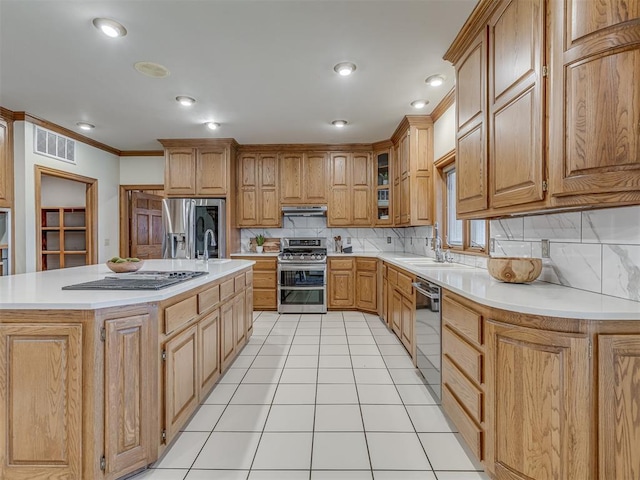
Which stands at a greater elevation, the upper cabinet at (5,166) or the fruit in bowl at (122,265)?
the upper cabinet at (5,166)

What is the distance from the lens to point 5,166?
359cm

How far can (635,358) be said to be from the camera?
117 cm

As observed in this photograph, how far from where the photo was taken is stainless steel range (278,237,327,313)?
15.1 feet

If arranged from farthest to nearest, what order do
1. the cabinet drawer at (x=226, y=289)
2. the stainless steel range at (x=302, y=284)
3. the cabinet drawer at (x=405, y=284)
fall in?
the stainless steel range at (x=302, y=284)
the cabinet drawer at (x=405, y=284)
the cabinet drawer at (x=226, y=289)

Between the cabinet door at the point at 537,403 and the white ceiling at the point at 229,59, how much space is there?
195cm

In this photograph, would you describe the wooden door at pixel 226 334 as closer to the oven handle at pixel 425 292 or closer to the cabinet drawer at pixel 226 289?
the cabinet drawer at pixel 226 289

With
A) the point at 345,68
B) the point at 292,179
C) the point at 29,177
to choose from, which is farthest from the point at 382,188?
the point at 29,177

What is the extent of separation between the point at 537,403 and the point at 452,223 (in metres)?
2.63

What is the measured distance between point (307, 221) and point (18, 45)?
3702 millimetres

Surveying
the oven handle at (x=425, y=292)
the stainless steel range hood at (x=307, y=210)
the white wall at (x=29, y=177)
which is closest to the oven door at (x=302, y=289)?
the stainless steel range hood at (x=307, y=210)

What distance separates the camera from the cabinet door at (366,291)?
4512mm

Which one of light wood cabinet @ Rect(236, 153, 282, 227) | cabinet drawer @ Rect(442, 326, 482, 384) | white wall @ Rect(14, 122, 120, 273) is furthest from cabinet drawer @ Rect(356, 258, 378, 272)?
white wall @ Rect(14, 122, 120, 273)

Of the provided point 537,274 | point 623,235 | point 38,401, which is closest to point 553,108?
point 623,235

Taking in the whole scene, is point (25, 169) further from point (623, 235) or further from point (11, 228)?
point (623, 235)
